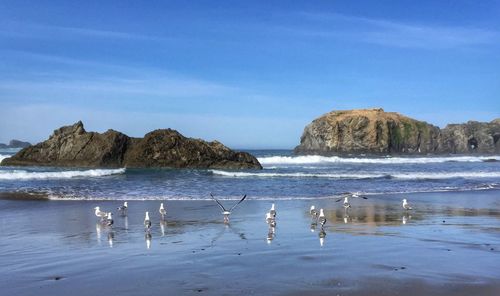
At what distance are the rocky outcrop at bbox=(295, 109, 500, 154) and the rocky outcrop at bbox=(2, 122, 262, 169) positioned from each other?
229 ft

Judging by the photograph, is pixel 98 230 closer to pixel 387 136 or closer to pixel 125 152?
pixel 125 152

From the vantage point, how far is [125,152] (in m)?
45.6

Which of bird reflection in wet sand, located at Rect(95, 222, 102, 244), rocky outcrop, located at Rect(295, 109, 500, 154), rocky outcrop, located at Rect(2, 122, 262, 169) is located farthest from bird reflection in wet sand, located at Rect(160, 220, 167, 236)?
rocky outcrop, located at Rect(295, 109, 500, 154)

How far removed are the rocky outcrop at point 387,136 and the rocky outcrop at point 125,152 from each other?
6976 cm

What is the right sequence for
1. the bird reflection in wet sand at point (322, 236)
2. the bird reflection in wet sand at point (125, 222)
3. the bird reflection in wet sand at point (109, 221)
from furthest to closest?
the bird reflection in wet sand at point (125, 222)
the bird reflection in wet sand at point (109, 221)
the bird reflection in wet sand at point (322, 236)

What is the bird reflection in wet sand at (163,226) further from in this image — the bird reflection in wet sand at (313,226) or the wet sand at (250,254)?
the bird reflection in wet sand at (313,226)

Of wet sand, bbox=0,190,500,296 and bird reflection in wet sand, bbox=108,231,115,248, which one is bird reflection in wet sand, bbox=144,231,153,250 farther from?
bird reflection in wet sand, bbox=108,231,115,248

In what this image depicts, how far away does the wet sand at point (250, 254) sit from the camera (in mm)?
7617

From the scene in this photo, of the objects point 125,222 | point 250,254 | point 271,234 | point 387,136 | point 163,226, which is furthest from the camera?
point 387,136

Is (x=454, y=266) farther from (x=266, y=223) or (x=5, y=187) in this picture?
(x=5, y=187)

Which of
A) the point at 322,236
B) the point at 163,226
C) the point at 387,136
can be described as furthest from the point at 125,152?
the point at 387,136

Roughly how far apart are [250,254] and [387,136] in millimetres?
109798

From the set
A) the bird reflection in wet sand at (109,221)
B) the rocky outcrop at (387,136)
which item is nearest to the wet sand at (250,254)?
the bird reflection in wet sand at (109,221)

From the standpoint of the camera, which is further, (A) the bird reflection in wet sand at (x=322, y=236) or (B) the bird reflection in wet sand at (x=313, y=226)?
(B) the bird reflection in wet sand at (x=313, y=226)
